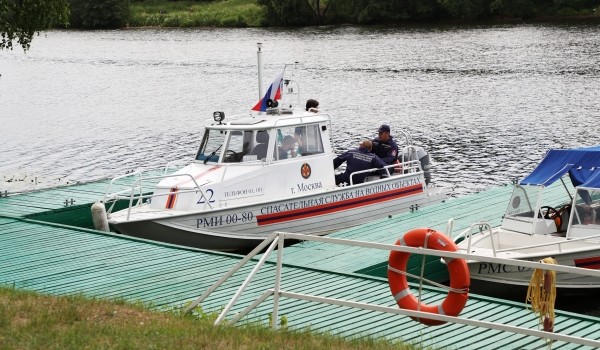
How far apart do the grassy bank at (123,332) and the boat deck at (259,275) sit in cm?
162

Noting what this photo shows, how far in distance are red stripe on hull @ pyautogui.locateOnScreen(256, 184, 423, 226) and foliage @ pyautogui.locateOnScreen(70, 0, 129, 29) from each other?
104 meters

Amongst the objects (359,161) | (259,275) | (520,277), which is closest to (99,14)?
(359,161)

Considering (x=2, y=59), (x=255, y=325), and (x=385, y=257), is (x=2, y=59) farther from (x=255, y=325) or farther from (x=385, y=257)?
(x=255, y=325)

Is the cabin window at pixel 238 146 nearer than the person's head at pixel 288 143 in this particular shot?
Yes

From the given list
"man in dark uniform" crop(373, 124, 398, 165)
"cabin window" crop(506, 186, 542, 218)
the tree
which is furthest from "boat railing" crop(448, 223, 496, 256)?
the tree

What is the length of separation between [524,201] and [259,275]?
588 centimetres

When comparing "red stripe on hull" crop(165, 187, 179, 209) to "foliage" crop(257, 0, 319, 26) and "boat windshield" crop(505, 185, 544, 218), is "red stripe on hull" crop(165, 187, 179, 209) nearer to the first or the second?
"boat windshield" crop(505, 185, 544, 218)

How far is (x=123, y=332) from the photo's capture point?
10.4 metres

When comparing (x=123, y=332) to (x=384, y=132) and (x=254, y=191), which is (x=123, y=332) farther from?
(x=384, y=132)

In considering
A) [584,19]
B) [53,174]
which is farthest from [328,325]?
[584,19]

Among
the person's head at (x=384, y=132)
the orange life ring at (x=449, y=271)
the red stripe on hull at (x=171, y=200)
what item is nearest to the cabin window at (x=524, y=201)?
the person's head at (x=384, y=132)

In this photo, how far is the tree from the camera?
26.5 m

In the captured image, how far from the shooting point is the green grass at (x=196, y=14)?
Result: 383 feet

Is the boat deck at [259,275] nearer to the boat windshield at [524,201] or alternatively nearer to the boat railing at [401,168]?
the boat railing at [401,168]
